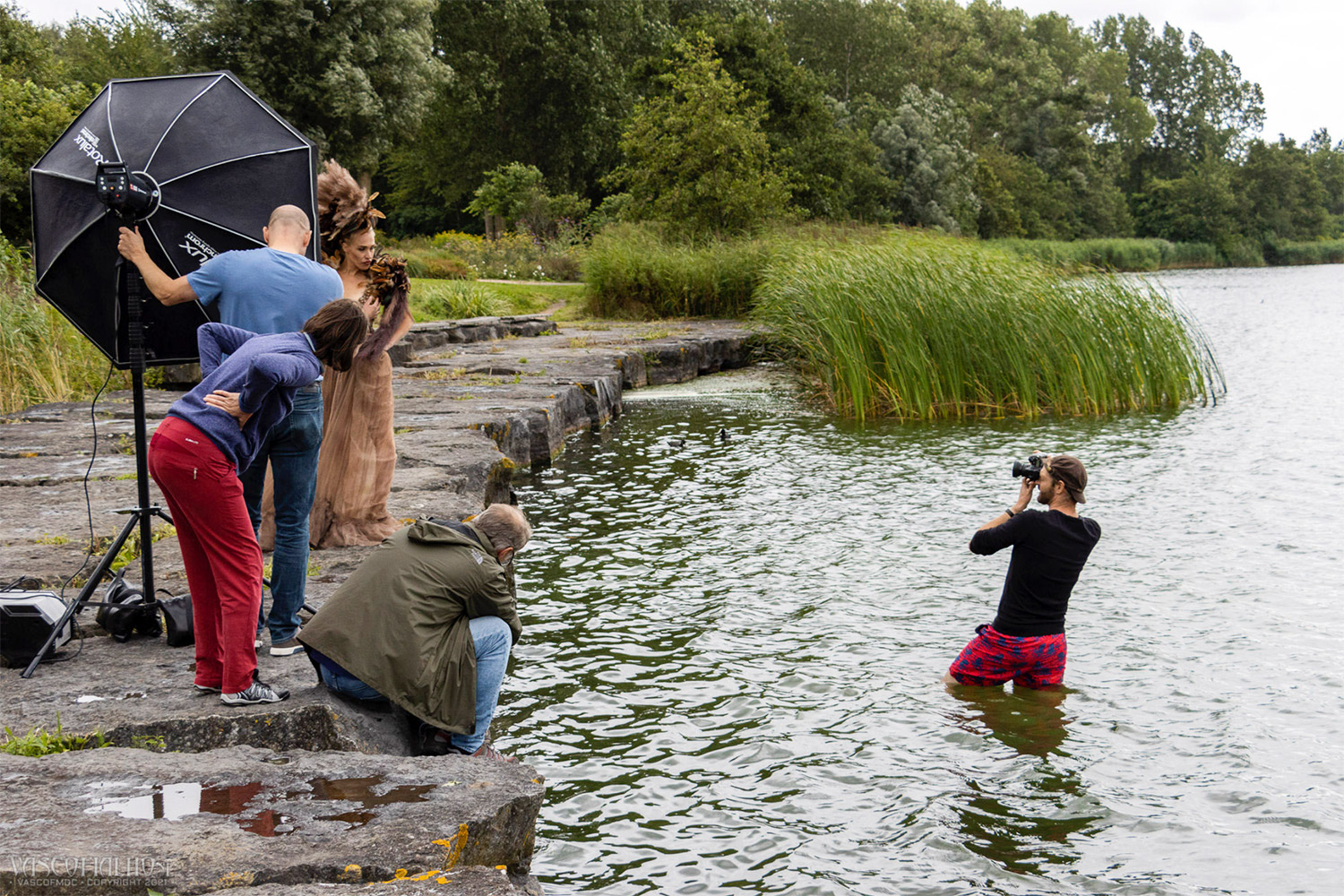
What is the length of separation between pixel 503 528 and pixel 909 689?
240cm

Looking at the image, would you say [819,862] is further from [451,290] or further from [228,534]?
[451,290]

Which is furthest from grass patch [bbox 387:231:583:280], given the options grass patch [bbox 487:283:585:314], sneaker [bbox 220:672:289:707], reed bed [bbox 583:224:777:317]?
sneaker [bbox 220:672:289:707]

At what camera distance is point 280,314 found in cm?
437

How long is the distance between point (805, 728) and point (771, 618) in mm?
1493

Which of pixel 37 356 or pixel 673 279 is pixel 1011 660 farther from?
pixel 673 279

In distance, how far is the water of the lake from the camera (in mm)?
3943

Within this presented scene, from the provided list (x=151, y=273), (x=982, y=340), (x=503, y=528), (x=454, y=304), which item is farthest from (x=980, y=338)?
(x=151, y=273)

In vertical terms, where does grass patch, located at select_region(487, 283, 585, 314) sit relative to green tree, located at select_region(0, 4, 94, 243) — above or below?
below

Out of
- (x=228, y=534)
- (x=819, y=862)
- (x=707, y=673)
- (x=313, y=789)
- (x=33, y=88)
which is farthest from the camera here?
(x=33, y=88)

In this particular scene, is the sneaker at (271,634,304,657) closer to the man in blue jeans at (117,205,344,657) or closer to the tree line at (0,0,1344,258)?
the man in blue jeans at (117,205,344,657)

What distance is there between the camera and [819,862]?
3.86 m

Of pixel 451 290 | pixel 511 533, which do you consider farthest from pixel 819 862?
pixel 451 290

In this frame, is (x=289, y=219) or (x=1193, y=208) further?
(x=1193, y=208)

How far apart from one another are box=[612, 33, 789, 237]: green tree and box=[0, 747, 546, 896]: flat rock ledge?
70.4 feet
